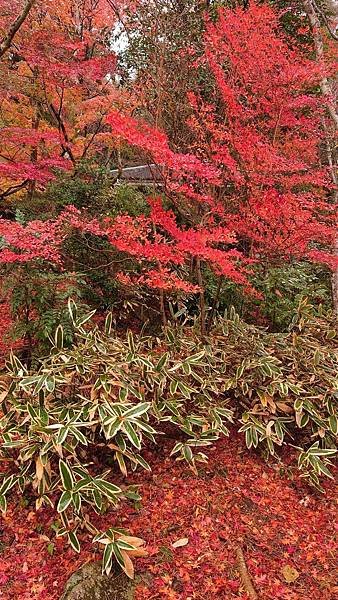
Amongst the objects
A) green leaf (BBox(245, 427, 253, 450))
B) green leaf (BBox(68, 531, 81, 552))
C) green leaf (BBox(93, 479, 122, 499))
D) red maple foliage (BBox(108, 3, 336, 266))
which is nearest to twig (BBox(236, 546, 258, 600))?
green leaf (BBox(245, 427, 253, 450))

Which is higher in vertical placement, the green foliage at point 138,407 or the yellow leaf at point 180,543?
the green foliage at point 138,407

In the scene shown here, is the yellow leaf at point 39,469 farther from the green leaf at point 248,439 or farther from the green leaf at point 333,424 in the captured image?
the green leaf at point 333,424

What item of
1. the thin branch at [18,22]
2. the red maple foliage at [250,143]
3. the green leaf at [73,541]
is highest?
the thin branch at [18,22]

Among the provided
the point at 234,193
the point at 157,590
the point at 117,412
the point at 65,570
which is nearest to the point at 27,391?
the point at 117,412

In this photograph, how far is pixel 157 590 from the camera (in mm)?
3166

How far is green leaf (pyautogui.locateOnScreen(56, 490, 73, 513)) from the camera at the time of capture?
122 inches

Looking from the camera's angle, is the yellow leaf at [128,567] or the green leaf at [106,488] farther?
the green leaf at [106,488]

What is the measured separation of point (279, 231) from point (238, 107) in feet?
6.25

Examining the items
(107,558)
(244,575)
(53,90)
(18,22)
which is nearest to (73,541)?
(107,558)

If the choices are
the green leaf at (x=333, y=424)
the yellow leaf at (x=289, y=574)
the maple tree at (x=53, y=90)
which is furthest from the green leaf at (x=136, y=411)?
the maple tree at (x=53, y=90)

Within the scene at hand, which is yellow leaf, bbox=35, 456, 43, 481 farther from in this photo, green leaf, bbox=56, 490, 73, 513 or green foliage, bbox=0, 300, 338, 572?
green leaf, bbox=56, 490, 73, 513

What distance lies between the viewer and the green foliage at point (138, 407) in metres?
3.47

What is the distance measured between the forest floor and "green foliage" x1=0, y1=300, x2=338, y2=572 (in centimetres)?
21

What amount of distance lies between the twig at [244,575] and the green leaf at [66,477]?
1.45 meters
